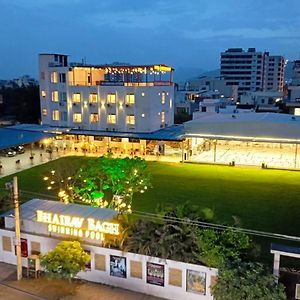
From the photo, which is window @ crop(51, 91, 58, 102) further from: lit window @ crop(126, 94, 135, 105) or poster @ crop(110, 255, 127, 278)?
poster @ crop(110, 255, 127, 278)

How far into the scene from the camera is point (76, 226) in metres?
17.4

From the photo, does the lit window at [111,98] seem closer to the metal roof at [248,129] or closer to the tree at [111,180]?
the metal roof at [248,129]

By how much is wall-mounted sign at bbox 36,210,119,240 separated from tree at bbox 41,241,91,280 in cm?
99

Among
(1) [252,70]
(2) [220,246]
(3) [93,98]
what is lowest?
(2) [220,246]

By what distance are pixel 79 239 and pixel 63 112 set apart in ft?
111

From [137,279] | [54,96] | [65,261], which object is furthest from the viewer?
[54,96]

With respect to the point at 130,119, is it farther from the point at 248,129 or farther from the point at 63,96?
the point at 248,129

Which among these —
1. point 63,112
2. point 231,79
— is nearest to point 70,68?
point 63,112

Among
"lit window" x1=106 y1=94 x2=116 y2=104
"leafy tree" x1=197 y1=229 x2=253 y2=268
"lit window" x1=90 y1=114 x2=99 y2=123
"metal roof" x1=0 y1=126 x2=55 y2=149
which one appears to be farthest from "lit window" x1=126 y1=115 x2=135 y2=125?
"leafy tree" x1=197 y1=229 x2=253 y2=268

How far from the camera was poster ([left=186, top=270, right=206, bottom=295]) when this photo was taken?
600 inches

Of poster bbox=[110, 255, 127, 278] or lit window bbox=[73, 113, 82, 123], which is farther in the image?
lit window bbox=[73, 113, 82, 123]

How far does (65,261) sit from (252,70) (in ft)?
419

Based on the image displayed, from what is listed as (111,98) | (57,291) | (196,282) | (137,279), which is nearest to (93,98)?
(111,98)

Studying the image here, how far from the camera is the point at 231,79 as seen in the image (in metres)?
136
